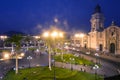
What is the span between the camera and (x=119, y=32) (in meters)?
89.8

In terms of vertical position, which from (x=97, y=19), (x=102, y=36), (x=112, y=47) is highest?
(x=97, y=19)

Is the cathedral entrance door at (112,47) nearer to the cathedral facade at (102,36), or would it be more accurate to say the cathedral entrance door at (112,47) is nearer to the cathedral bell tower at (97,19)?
the cathedral facade at (102,36)

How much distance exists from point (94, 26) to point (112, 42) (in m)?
16.9

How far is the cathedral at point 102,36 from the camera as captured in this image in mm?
91131

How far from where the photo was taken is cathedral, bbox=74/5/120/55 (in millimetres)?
91131

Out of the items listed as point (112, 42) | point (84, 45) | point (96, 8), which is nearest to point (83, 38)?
point (84, 45)

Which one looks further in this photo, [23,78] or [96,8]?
[96,8]

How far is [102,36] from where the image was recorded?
3999 inches

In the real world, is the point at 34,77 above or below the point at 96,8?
below

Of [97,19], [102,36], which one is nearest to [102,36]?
[102,36]

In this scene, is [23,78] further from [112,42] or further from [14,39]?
[112,42]

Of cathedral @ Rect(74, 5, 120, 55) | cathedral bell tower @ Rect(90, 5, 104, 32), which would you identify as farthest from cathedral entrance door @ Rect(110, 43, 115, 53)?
cathedral bell tower @ Rect(90, 5, 104, 32)

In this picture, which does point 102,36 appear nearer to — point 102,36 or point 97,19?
point 102,36

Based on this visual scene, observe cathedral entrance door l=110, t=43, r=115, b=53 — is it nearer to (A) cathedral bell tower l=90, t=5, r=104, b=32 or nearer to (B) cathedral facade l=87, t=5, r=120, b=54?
(B) cathedral facade l=87, t=5, r=120, b=54
